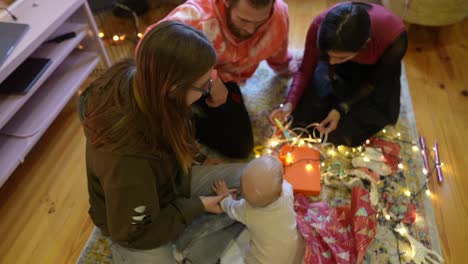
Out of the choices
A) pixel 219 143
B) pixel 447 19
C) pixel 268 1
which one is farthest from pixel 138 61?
pixel 447 19

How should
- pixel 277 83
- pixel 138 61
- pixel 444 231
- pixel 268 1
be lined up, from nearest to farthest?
pixel 138 61 < pixel 268 1 < pixel 444 231 < pixel 277 83

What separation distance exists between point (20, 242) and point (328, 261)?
1190 millimetres

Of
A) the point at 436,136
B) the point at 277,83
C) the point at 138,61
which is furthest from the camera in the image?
the point at 277,83

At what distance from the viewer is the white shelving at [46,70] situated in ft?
4.47

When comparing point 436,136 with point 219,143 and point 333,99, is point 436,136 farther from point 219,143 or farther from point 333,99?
point 219,143

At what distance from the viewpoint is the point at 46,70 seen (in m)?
1.50

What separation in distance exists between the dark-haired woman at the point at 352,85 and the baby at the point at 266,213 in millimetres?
510

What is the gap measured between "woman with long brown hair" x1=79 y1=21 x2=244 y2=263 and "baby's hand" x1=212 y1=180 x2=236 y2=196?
17 cm

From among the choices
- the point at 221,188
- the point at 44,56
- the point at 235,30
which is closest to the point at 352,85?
the point at 235,30

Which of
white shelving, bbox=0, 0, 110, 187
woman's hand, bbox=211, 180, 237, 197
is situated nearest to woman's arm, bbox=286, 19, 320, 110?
woman's hand, bbox=211, 180, 237, 197

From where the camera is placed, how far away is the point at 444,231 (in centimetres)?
129

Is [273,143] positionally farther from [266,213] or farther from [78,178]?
[78,178]

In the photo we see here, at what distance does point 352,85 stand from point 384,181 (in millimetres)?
459

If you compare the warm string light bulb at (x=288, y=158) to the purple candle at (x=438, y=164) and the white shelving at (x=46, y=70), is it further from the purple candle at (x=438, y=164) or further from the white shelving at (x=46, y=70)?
the white shelving at (x=46, y=70)
